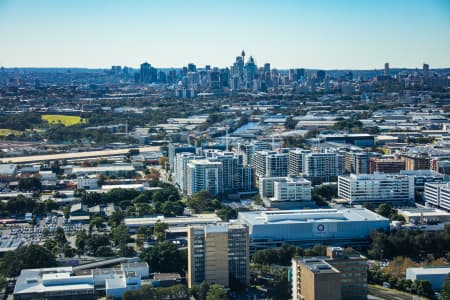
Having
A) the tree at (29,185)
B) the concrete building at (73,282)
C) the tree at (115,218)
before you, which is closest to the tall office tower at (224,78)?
the tree at (29,185)

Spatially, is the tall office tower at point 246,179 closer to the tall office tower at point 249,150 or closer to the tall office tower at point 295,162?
the tall office tower at point 295,162

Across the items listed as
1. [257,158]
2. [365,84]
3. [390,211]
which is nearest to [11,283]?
[390,211]

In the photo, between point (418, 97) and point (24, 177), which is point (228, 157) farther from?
point (418, 97)

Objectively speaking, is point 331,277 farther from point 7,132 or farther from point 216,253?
point 7,132

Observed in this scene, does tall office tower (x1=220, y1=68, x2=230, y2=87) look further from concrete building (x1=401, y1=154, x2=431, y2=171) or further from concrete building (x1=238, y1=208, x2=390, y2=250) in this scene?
concrete building (x1=238, y1=208, x2=390, y2=250)

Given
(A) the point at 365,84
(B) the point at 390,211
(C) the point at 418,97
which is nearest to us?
Answer: (B) the point at 390,211

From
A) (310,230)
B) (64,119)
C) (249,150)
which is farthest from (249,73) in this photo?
(310,230)

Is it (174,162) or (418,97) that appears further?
(418,97)
